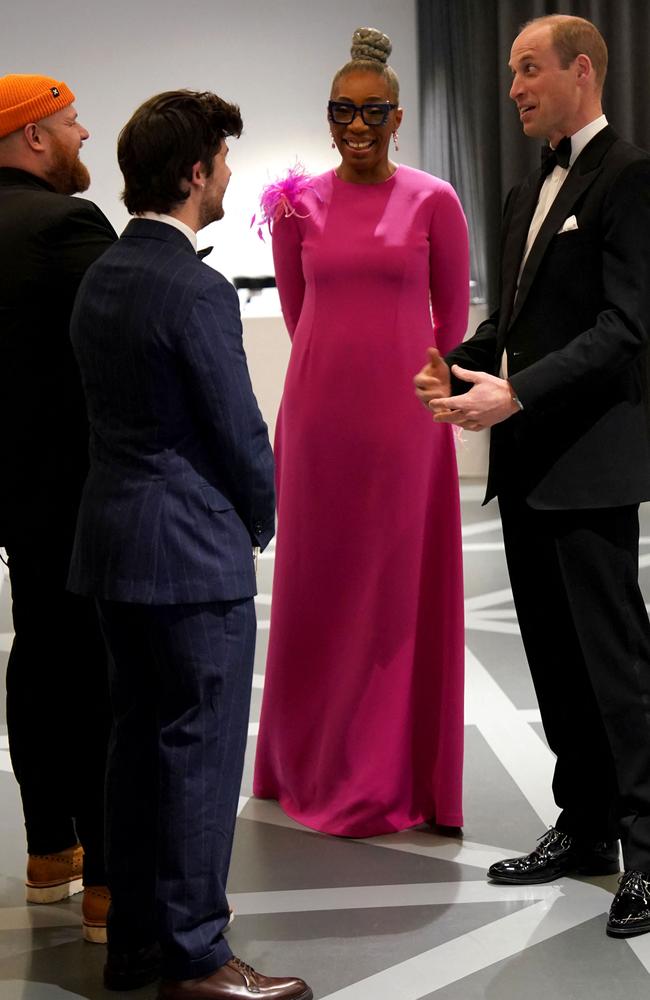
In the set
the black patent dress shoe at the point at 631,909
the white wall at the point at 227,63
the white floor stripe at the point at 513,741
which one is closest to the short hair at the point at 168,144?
the black patent dress shoe at the point at 631,909

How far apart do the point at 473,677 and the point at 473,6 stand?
704 cm

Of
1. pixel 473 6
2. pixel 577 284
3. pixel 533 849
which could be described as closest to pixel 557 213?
pixel 577 284

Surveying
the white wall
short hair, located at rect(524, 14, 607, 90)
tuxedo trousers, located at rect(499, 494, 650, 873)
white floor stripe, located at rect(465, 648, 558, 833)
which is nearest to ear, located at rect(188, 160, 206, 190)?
short hair, located at rect(524, 14, 607, 90)

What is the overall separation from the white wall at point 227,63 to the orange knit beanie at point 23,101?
7.30 metres

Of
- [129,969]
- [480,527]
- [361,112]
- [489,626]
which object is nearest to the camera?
[129,969]

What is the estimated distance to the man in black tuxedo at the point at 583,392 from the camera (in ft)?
7.84

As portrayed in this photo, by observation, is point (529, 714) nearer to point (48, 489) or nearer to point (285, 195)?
point (285, 195)

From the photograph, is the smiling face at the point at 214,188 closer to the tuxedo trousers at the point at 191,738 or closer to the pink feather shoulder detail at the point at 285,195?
the tuxedo trousers at the point at 191,738

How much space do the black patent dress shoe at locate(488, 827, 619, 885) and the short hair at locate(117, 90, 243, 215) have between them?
1563 millimetres

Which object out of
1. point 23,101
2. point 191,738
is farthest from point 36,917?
point 23,101

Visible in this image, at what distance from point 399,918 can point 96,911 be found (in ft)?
1.98

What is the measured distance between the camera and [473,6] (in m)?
9.80

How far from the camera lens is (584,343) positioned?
2.38 meters

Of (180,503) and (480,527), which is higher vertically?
(180,503)
